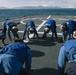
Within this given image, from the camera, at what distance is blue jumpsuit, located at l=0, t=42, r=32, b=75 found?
209 inches

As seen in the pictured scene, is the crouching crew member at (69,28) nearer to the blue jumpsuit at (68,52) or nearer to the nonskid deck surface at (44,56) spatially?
the nonskid deck surface at (44,56)

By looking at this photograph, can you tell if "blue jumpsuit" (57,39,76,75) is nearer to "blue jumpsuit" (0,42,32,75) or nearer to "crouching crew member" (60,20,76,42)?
"blue jumpsuit" (0,42,32,75)

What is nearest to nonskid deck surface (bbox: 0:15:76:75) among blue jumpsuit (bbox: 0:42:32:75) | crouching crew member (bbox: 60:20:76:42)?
crouching crew member (bbox: 60:20:76:42)

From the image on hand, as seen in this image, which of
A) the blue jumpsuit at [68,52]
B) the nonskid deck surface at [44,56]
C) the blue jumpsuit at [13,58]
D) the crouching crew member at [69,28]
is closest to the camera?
the blue jumpsuit at [13,58]

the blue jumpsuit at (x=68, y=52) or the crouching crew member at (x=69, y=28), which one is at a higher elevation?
the blue jumpsuit at (x=68, y=52)

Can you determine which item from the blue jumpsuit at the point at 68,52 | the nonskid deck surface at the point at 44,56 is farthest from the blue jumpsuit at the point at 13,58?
the nonskid deck surface at the point at 44,56

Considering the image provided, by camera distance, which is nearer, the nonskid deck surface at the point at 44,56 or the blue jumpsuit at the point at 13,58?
the blue jumpsuit at the point at 13,58

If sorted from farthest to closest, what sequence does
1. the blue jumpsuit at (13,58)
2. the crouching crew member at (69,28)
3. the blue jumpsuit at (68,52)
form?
the crouching crew member at (69,28)
the blue jumpsuit at (68,52)
the blue jumpsuit at (13,58)

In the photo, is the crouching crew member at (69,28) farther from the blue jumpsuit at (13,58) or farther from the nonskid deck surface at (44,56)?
the blue jumpsuit at (13,58)

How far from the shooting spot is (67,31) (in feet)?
40.9

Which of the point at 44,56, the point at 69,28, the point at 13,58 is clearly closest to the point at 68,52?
the point at 13,58

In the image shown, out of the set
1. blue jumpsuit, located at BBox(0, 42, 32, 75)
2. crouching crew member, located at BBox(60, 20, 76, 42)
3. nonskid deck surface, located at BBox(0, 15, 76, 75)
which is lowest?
nonskid deck surface, located at BBox(0, 15, 76, 75)

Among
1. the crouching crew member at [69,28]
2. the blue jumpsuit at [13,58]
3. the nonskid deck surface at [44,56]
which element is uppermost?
the blue jumpsuit at [13,58]

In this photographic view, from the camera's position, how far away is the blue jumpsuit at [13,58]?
530cm
